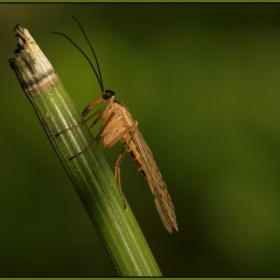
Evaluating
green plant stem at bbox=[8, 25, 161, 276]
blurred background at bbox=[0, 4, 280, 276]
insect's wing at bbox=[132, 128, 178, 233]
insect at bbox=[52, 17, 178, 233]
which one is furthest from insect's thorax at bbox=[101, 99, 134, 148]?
green plant stem at bbox=[8, 25, 161, 276]

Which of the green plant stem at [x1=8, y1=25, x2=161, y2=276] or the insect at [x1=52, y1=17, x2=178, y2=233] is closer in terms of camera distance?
the green plant stem at [x1=8, y1=25, x2=161, y2=276]

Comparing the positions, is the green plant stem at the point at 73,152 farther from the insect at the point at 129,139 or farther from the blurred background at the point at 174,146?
the blurred background at the point at 174,146

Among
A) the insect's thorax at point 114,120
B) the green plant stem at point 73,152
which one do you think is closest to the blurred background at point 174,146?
the insect's thorax at point 114,120

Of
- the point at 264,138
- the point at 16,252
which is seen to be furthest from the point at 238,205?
the point at 16,252

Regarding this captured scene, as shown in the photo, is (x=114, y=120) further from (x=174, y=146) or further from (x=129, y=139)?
(x=174, y=146)

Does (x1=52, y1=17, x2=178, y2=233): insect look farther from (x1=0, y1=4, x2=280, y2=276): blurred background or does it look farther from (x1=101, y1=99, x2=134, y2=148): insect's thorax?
(x1=0, y1=4, x2=280, y2=276): blurred background

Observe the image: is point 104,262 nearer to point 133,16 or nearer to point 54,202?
point 54,202
